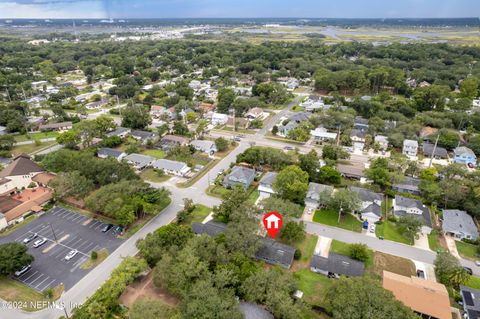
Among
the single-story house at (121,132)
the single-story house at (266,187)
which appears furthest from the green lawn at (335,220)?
the single-story house at (121,132)

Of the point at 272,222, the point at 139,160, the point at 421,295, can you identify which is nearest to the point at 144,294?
the point at 272,222

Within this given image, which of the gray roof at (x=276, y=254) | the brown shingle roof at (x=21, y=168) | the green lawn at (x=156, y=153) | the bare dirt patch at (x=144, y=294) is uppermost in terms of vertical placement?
the brown shingle roof at (x=21, y=168)

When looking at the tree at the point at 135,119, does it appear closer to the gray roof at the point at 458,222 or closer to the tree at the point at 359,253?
the tree at the point at 359,253

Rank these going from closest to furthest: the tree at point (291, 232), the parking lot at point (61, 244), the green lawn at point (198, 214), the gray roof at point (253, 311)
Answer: the gray roof at point (253, 311) < the parking lot at point (61, 244) < the tree at point (291, 232) < the green lawn at point (198, 214)

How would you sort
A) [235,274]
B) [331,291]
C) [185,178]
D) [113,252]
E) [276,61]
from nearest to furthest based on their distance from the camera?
[331,291]
[235,274]
[113,252]
[185,178]
[276,61]

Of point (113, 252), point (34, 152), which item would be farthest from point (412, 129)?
point (34, 152)

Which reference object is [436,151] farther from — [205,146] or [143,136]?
[143,136]

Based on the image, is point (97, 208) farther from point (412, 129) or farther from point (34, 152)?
point (412, 129)
